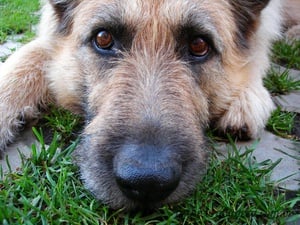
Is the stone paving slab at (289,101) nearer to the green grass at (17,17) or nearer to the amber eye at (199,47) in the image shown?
the amber eye at (199,47)

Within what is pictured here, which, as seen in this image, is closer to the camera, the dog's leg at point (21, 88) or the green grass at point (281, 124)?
the dog's leg at point (21, 88)

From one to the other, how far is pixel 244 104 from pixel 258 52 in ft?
2.20

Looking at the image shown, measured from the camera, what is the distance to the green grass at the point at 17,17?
5.34 m

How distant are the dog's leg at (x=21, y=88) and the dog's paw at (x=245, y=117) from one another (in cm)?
145

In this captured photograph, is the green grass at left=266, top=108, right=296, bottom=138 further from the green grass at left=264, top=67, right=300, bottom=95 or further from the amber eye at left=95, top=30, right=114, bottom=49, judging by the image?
the amber eye at left=95, top=30, right=114, bottom=49

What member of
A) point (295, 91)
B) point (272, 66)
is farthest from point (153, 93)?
point (272, 66)

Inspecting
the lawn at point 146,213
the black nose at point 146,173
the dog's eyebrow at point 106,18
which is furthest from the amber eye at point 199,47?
the black nose at point 146,173

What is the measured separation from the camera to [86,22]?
3.04m

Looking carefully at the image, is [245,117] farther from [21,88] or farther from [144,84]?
[21,88]

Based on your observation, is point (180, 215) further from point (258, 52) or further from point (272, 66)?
point (272, 66)

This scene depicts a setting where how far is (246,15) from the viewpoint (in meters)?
3.41

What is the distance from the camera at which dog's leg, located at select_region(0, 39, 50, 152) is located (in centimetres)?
314

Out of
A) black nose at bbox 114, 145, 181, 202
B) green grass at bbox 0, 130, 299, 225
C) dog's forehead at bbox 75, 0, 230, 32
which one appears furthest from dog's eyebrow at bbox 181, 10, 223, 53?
black nose at bbox 114, 145, 181, 202

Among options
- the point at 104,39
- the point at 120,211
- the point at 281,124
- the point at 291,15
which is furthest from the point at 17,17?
the point at 120,211
